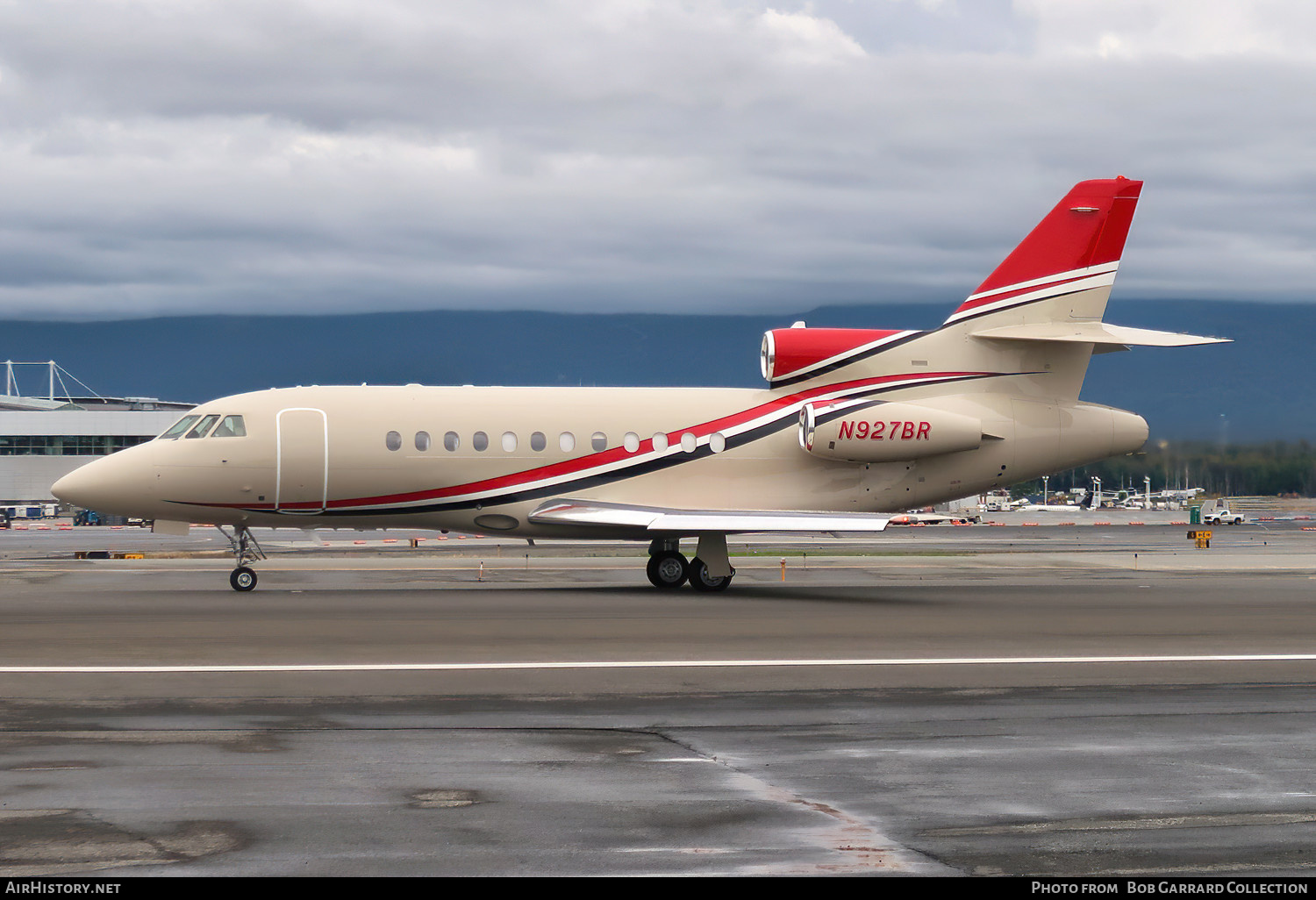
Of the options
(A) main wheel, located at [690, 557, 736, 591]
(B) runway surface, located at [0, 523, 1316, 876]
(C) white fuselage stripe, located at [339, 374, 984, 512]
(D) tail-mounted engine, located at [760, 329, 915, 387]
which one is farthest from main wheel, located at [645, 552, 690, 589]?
(D) tail-mounted engine, located at [760, 329, 915, 387]

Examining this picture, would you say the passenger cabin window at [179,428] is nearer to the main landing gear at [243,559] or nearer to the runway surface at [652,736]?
the main landing gear at [243,559]

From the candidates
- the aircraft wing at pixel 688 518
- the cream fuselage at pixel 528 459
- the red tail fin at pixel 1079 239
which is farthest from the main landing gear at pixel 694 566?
the red tail fin at pixel 1079 239

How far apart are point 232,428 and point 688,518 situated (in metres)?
9.69

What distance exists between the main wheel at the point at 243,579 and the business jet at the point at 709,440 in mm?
80

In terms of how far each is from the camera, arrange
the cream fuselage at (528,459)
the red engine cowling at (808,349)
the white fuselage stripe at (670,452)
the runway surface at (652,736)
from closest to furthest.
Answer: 1. the runway surface at (652,736)
2. the cream fuselage at (528,459)
3. the white fuselage stripe at (670,452)
4. the red engine cowling at (808,349)

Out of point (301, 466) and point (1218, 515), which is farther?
point (1218, 515)

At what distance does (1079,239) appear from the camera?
27.9 meters

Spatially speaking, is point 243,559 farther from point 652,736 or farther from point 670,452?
point 652,736

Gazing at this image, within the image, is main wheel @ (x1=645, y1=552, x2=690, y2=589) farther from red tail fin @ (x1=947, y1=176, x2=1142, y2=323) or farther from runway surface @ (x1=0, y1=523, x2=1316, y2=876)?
Result: red tail fin @ (x1=947, y1=176, x2=1142, y2=323)

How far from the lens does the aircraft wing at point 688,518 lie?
82.1 feet

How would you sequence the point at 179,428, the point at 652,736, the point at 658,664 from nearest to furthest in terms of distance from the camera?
the point at 652,736 → the point at 658,664 → the point at 179,428

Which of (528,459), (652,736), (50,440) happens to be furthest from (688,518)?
(50,440)

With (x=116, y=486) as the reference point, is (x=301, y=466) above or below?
above

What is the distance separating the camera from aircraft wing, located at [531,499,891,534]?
25031 mm
